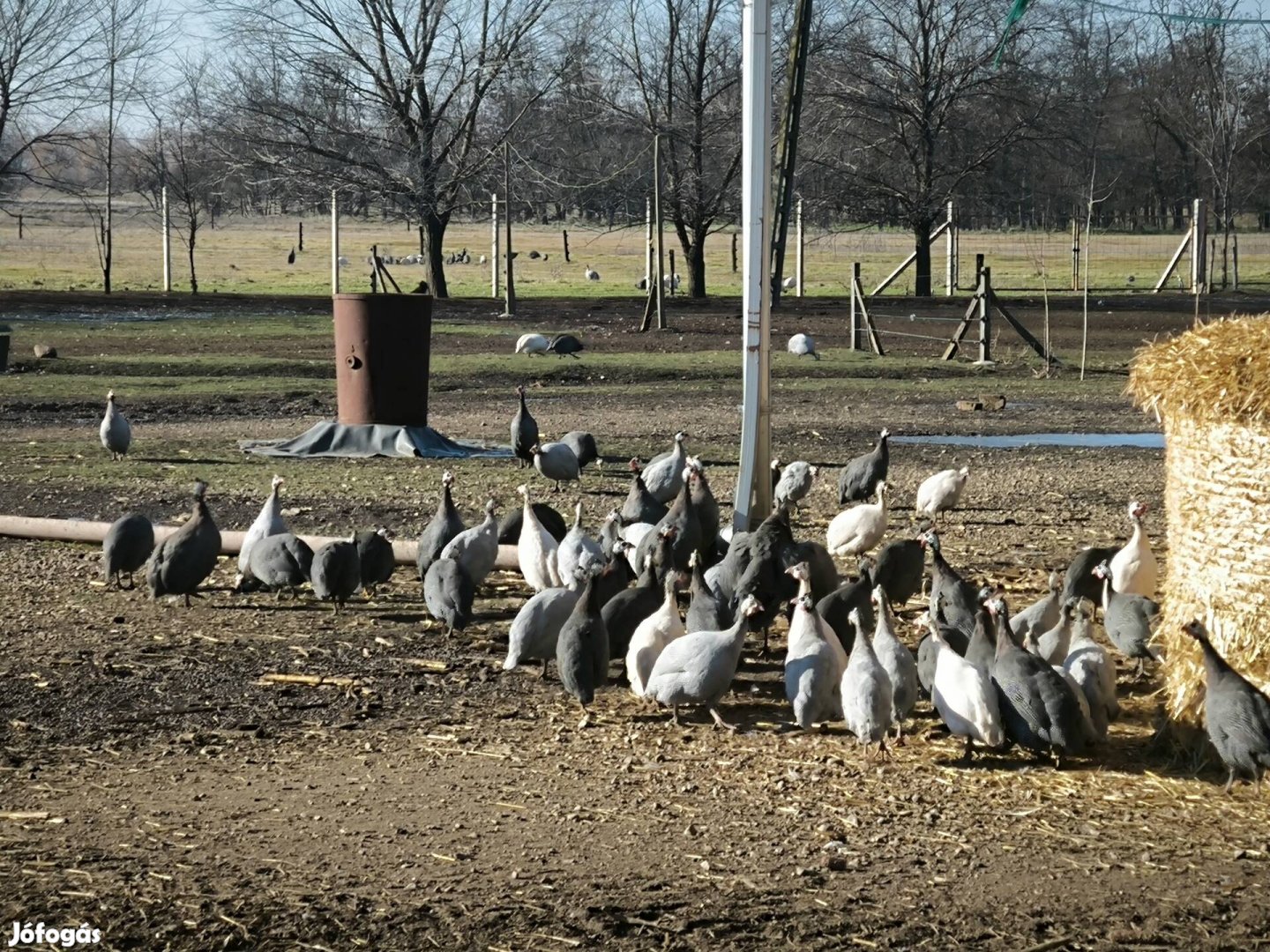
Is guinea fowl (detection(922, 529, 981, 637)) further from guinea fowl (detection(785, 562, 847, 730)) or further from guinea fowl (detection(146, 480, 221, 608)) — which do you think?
guinea fowl (detection(146, 480, 221, 608))

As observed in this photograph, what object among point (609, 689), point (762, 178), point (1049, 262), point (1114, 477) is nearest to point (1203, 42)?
point (1049, 262)

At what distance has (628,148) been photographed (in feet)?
139

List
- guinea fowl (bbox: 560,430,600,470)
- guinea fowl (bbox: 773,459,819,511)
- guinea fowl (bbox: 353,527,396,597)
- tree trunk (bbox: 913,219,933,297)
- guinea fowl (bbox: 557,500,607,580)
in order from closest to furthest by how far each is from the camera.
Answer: guinea fowl (bbox: 557,500,607,580) → guinea fowl (bbox: 353,527,396,597) → guinea fowl (bbox: 773,459,819,511) → guinea fowl (bbox: 560,430,600,470) → tree trunk (bbox: 913,219,933,297)

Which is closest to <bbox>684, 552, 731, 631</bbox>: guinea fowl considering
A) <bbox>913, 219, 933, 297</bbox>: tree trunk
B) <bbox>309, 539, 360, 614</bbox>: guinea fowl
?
<bbox>309, 539, 360, 614</bbox>: guinea fowl

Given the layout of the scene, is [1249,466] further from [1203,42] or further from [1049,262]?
[1049,262]

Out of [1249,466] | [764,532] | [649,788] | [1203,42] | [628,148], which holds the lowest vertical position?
[649,788]

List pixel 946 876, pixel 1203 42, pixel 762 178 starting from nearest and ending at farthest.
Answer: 1. pixel 946 876
2. pixel 762 178
3. pixel 1203 42

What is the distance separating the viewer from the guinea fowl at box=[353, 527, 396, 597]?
9266 mm

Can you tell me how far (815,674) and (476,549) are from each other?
115 inches

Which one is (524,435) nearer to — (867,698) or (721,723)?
(721,723)

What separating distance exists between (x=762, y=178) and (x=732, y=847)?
5409 mm

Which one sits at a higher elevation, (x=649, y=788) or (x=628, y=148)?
(x=628, y=148)

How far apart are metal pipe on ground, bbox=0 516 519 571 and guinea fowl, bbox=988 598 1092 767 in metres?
4.32

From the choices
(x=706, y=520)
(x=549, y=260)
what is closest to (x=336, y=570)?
(x=706, y=520)
